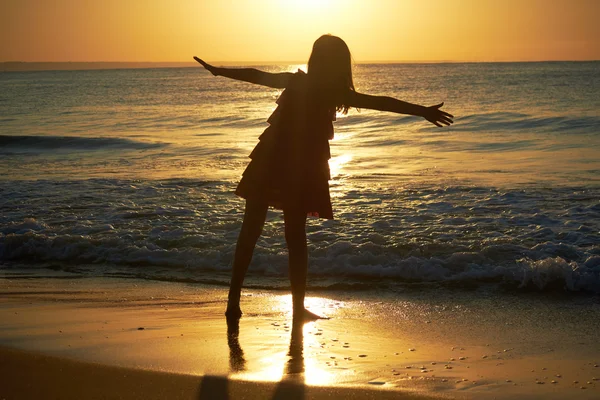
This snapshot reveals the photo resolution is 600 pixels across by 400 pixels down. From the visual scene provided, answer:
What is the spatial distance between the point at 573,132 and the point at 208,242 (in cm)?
1328

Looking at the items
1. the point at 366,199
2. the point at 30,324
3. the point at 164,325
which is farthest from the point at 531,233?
the point at 30,324

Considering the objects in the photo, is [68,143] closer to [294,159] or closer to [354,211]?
[354,211]

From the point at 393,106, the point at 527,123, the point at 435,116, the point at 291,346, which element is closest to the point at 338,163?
the point at 527,123

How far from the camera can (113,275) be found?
6.84 meters

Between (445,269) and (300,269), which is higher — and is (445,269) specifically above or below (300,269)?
below

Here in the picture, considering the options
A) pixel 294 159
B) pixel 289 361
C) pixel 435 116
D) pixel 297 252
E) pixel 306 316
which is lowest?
pixel 306 316

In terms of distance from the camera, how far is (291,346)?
4266 millimetres

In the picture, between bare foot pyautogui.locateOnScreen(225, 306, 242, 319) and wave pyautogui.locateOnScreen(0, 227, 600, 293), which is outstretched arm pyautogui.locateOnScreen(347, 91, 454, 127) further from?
wave pyautogui.locateOnScreen(0, 227, 600, 293)

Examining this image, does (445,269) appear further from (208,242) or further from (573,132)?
(573,132)

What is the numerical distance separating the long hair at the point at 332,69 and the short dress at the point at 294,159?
0.34 ft

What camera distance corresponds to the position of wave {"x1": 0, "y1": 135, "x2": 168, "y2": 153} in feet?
62.0

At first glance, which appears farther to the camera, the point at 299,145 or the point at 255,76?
the point at 299,145

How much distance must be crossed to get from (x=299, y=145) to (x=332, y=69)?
52 cm

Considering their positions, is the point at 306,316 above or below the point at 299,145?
below
